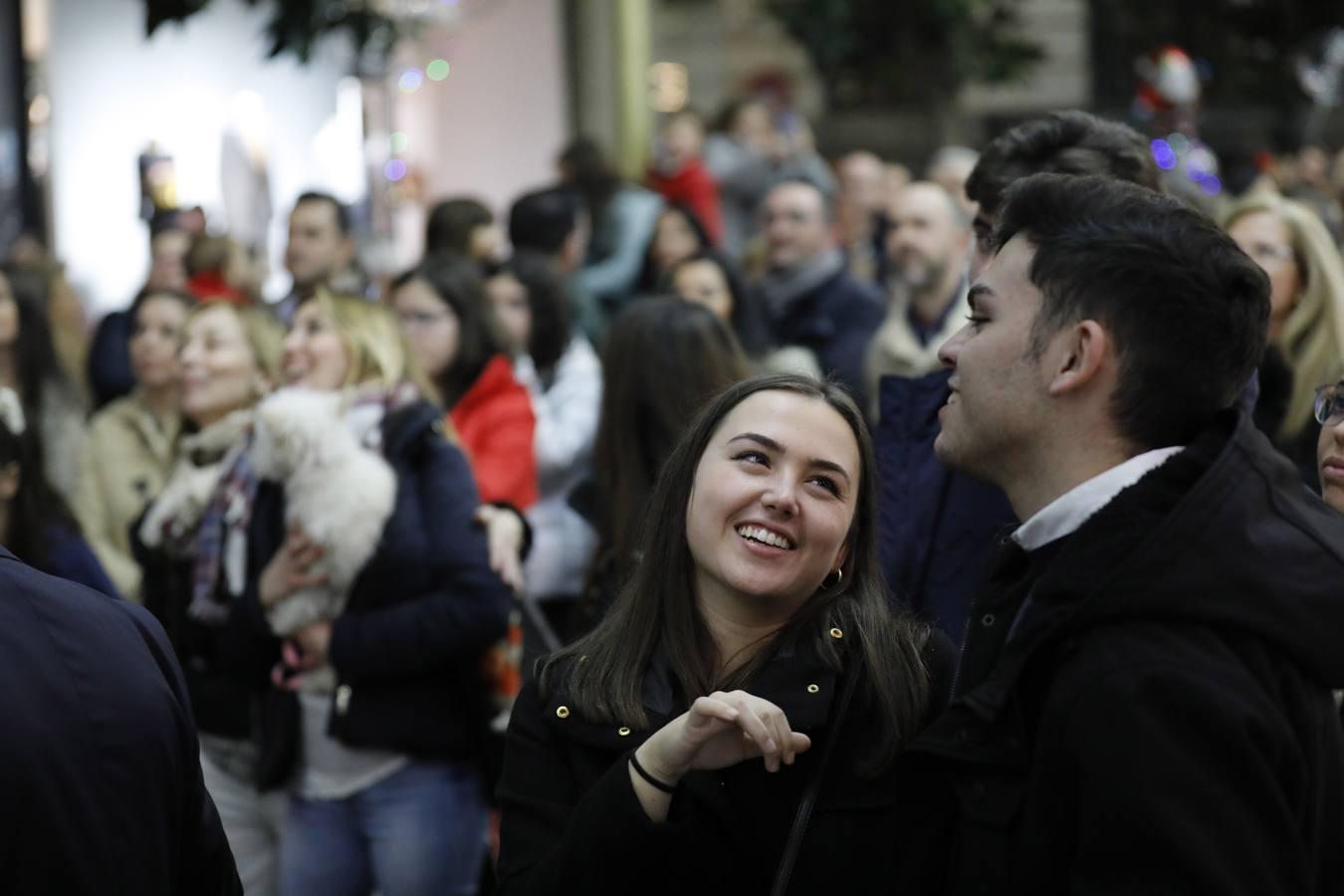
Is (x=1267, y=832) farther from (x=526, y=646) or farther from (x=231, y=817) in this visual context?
(x=231, y=817)

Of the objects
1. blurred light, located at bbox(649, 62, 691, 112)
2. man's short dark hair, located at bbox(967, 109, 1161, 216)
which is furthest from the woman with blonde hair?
blurred light, located at bbox(649, 62, 691, 112)

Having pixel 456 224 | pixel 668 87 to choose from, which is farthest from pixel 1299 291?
pixel 668 87

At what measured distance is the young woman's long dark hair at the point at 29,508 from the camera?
492 cm

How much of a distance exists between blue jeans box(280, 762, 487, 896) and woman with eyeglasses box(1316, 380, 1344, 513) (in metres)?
2.44

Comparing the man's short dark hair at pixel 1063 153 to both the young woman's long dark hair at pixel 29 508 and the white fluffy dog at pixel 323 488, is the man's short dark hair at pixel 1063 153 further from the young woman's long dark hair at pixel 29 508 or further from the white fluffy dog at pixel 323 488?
the young woman's long dark hair at pixel 29 508

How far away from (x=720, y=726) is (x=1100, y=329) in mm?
718

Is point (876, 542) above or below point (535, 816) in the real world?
above

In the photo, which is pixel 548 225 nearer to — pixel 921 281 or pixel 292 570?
pixel 921 281

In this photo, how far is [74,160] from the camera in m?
10.7

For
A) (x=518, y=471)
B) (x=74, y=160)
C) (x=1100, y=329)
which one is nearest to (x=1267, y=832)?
(x=1100, y=329)

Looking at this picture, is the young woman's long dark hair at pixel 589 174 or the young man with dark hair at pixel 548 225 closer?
the young man with dark hair at pixel 548 225

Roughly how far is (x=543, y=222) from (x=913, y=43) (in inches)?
491

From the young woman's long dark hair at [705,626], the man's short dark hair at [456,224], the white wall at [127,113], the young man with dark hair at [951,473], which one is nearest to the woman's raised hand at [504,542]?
the young man with dark hair at [951,473]

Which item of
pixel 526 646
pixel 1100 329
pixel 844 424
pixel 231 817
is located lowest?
pixel 231 817
